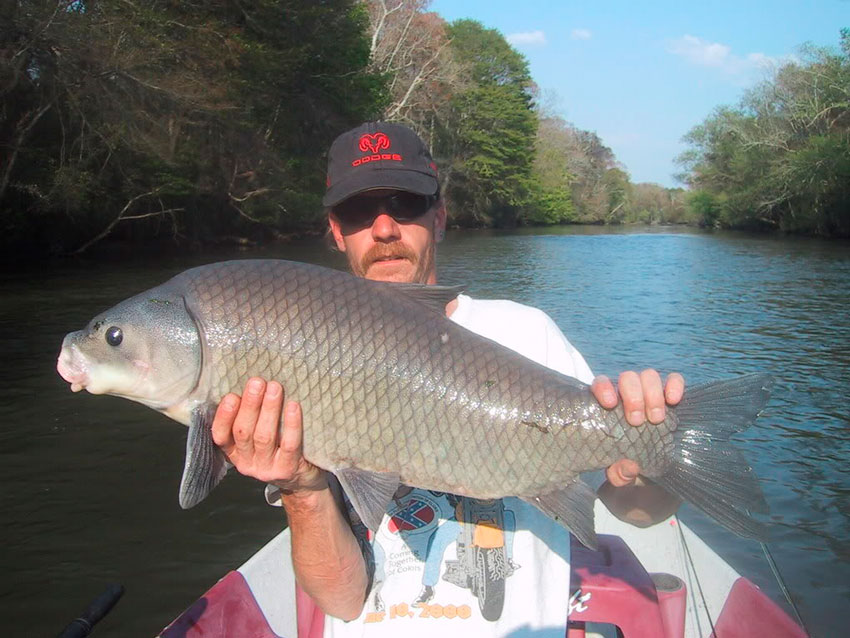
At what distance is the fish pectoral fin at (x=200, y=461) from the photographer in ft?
7.01

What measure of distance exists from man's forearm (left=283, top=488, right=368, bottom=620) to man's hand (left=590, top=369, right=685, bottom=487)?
3.14 ft

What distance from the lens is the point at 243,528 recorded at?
6.01 meters

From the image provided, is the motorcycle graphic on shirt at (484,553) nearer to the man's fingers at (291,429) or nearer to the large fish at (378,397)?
the large fish at (378,397)

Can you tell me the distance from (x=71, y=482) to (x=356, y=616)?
5.36 metres

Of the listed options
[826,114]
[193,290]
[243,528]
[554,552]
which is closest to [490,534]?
[554,552]

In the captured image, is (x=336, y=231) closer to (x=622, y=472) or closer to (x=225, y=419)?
(x=225, y=419)

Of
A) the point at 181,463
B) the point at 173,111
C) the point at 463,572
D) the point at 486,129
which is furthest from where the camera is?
the point at 486,129

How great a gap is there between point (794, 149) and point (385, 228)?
45.7 metres

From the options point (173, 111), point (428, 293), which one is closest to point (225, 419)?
point (428, 293)

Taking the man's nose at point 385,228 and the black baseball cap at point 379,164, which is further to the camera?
the man's nose at point 385,228

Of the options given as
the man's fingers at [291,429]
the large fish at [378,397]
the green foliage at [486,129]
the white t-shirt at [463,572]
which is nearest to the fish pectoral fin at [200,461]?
the large fish at [378,397]

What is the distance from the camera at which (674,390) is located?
2.21 meters

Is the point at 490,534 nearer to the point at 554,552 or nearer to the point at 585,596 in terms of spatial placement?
the point at 554,552

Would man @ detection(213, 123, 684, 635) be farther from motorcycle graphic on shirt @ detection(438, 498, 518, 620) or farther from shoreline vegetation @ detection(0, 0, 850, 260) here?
shoreline vegetation @ detection(0, 0, 850, 260)
